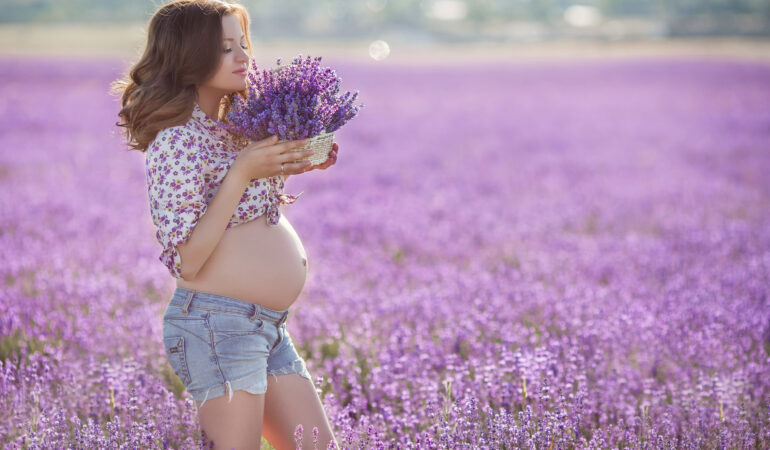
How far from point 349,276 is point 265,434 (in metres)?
2.36

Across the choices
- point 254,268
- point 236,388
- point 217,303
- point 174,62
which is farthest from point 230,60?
point 236,388

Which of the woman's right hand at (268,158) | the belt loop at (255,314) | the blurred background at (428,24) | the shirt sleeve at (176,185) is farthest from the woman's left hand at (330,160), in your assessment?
the blurred background at (428,24)

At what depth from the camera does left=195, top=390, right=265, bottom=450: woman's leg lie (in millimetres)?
2104

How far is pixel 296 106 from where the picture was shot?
2047 millimetres

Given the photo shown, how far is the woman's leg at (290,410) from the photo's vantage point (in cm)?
230

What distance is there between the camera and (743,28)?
80250mm

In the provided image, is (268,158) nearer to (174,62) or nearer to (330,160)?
(330,160)

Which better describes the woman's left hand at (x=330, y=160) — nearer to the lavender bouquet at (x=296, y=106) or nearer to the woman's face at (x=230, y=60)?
the lavender bouquet at (x=296, y=106)

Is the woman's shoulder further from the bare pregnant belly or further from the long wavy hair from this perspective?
the bare pregnant belly

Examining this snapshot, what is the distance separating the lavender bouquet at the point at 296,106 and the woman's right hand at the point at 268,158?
30mm

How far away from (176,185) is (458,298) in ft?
7.99

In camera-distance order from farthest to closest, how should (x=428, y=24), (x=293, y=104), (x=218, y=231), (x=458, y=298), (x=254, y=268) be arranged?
(x=428, y=24) → (x=458, y=298) → (x=254, y=268) → (x=218, y=231) → (x=293, y=104)

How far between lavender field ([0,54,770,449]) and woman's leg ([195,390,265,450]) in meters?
0.24

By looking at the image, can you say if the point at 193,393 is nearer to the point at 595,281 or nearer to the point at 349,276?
the point at 349,276
